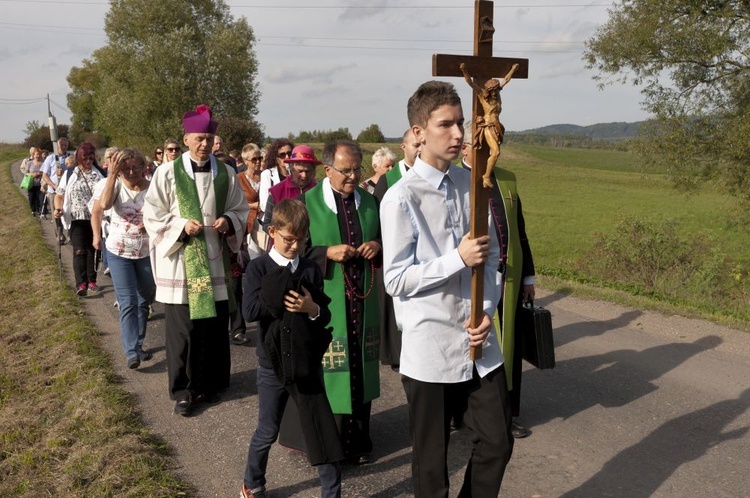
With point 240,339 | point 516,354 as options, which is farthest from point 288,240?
point 240,339

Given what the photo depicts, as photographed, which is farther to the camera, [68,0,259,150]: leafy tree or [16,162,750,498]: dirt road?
[68,0,259,150]: leafy tree

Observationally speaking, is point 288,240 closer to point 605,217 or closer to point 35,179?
point 35,179

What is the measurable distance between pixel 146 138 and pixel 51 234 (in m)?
28.2

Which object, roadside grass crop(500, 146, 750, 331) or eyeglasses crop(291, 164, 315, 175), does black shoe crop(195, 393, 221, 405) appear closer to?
eyeglasses crop(291, 164, 315, 175)

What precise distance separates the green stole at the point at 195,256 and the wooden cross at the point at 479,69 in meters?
3.43

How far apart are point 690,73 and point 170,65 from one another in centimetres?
3245

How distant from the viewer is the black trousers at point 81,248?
10.7 meters

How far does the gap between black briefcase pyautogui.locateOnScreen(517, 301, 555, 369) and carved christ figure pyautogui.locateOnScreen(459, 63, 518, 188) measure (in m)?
2.05

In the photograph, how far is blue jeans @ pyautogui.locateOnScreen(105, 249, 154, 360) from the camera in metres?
7.26

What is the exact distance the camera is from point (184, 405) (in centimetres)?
602

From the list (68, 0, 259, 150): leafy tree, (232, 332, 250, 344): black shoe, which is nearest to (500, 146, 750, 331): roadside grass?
(232, 332, 250, 344): black shoe

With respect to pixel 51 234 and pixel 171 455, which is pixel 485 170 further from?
pixel 51 234

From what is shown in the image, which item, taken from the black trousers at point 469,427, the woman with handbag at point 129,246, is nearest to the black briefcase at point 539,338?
the black trousers at point 469,427

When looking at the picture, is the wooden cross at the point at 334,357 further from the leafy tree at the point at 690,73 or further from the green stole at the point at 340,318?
the leafy tree at the point at 690,73
